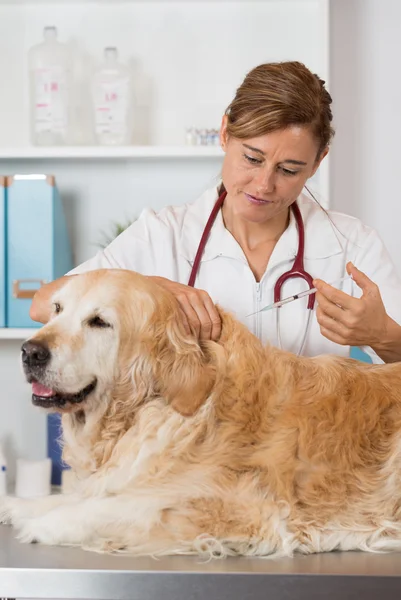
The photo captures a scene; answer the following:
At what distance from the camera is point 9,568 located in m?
1.11

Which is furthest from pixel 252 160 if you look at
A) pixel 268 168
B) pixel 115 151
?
pixel 115 151

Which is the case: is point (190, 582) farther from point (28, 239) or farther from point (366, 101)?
point (366, 101)

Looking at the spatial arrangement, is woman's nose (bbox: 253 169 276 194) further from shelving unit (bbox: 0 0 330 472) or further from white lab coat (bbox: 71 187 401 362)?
shelving unit (bbox: 0 0 330 472)

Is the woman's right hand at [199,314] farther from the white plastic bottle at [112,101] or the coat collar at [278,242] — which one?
the white plastic bottle at [112,101]

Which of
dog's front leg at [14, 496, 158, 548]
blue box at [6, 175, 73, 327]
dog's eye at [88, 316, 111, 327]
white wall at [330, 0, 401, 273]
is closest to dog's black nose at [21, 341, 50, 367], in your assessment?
dog's eye at [88, 316, 111, 327]

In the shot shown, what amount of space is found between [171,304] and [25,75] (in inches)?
69.5

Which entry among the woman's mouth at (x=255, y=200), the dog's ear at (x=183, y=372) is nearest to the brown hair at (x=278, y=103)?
the woman's mouth at (x=255, y=200)

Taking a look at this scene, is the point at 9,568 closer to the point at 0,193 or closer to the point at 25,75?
the point at 0,193

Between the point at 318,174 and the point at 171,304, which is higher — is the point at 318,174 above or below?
above

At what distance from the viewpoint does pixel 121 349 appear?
1.31 meters

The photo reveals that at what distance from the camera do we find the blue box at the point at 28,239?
8.36 ft

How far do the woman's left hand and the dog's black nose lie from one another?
0.48 meters

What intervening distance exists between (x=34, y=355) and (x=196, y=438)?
27 cm

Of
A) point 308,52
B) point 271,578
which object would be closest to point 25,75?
point 308,52
